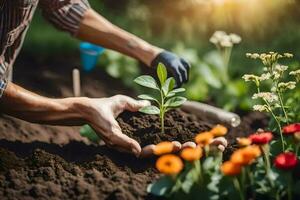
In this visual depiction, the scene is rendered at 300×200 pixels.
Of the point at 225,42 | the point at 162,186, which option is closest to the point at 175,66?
the point at 225,42

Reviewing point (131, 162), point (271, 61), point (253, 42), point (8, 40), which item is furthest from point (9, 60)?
point (253, 42)

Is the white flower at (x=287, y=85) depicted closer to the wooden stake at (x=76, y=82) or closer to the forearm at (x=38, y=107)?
the forearm at (x=38, y=107)

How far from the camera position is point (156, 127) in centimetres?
324

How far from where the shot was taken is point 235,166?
2318mm

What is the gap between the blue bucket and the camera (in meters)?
4.54

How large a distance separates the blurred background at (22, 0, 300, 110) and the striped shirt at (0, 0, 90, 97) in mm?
1028

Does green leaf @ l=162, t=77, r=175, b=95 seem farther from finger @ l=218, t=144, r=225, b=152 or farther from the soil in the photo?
finger @ l=218, t=144, r=225, b=152

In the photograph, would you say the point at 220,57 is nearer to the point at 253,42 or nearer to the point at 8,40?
the point at 253,42

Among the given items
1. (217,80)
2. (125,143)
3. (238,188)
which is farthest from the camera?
(217,80)

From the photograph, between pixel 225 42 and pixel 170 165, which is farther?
pixel 225 42

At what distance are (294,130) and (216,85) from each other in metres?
1.84

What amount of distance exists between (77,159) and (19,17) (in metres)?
0.72

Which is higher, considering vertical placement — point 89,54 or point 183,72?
point 183,72

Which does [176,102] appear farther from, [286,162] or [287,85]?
[286,162]
